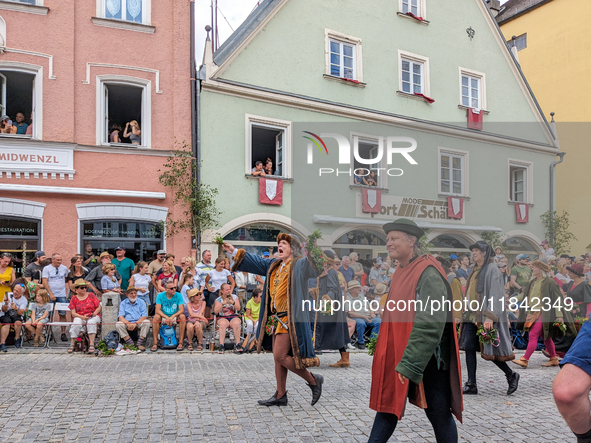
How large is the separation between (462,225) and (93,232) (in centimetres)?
1158

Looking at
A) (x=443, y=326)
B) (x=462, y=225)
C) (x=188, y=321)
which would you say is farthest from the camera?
(x=462, y=225)

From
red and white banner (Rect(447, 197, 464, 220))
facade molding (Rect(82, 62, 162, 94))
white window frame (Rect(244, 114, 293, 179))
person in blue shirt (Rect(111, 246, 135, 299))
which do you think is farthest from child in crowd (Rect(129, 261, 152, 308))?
red and white banner (Rect(447, 197, 464, 220))

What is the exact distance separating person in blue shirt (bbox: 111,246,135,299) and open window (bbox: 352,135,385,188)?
7.28 meters

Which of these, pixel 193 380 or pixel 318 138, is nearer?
pixel 193 380

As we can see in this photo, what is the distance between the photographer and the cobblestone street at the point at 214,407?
5141 mm

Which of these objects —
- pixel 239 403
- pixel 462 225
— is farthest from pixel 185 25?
pixel 239 403

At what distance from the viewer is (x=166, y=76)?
14.9 meters

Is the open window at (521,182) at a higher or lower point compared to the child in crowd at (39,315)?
higher

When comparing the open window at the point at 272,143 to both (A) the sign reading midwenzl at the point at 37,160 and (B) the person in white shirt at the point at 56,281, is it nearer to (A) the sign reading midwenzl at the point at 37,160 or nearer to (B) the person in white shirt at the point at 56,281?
(A) the sign reading midwenzl at the point at 37,160

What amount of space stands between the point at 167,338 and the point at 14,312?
291 centimetres

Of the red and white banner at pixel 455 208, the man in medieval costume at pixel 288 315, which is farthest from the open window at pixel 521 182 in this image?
the man in medieval costume at pixel 288 315

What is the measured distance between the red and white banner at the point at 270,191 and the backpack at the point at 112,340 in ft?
20.6

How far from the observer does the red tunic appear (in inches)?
148

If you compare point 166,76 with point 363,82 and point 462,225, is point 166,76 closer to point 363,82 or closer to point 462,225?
point 363,82
